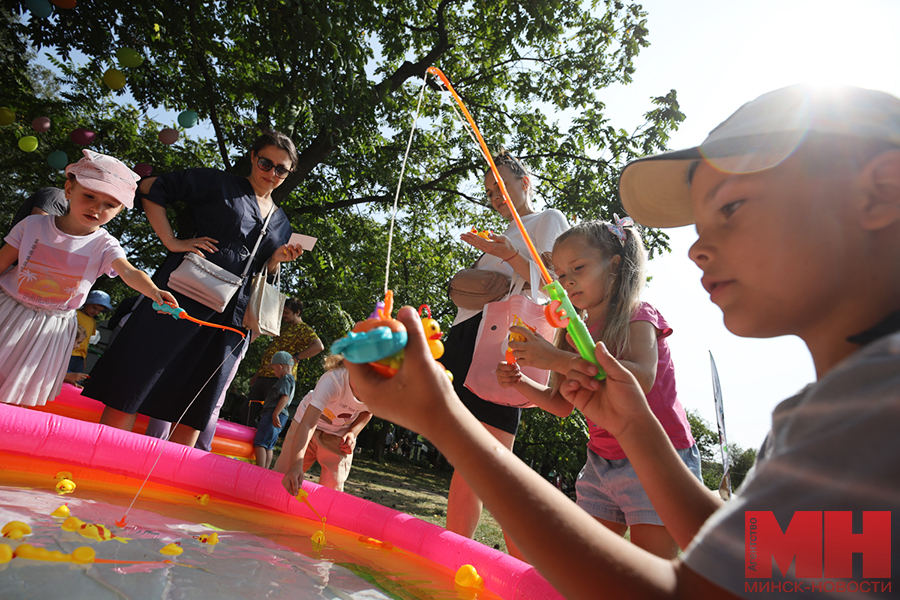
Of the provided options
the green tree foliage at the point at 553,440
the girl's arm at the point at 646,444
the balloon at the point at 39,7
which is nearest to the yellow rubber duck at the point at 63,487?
the girl's arm at the point at 646,444

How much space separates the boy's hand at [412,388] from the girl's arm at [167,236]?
9.33ft

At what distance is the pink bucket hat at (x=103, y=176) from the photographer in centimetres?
320

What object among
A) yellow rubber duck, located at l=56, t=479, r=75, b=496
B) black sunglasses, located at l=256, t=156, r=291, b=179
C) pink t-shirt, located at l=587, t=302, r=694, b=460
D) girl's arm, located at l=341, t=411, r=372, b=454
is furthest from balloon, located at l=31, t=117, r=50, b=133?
pink t-shirt, located at l=587, t=302, r=694, b=460

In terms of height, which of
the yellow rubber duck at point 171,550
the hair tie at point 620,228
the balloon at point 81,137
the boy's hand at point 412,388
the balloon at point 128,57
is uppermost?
the balloon at point 128,57

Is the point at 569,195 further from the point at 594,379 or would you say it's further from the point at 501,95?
the point at 594,379

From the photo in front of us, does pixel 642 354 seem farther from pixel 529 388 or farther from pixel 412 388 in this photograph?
pixel 412 388

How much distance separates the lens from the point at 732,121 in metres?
1.02

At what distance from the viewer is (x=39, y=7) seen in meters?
5.81

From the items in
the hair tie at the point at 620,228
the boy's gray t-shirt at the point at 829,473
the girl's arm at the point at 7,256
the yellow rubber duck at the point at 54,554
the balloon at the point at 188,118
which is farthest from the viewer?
the balloon at the point at 188,118

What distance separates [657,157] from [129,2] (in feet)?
22.7

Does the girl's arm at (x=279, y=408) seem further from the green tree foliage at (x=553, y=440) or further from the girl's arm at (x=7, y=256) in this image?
the green tree foliage at (x=553, y=440)

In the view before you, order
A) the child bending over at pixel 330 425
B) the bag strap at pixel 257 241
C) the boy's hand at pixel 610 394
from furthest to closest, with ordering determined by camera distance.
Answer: the child bending over at pixel 330 425, the bag strap at pixel 257 241, the boy's hand at pixel 610 394

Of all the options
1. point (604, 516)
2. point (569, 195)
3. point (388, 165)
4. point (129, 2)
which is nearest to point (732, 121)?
point (604, 516)

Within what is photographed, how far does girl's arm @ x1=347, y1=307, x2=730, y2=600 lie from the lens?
734 mm
